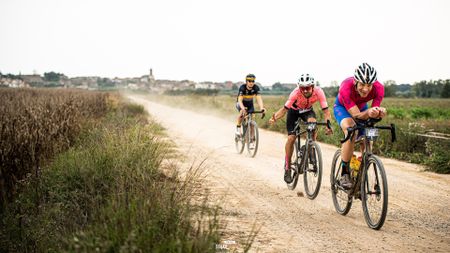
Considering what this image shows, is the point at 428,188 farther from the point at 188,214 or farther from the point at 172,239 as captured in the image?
the point at 172,239

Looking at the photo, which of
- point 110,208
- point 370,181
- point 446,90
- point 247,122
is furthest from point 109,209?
point 446,90

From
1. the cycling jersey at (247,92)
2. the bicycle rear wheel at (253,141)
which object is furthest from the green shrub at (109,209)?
the cycling jersey at (247,92)

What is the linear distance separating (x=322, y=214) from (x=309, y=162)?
1375 millimetres

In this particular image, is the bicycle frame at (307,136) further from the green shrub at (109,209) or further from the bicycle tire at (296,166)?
the green shrub at (109,209)

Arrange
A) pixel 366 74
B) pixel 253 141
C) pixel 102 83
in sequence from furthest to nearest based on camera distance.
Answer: pixel 102 83 → pixel 253 141 → pixel 366 74

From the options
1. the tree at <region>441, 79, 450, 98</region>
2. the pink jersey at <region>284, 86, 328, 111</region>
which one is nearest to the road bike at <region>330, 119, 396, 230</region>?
the pink jersey at <region>284, 86, 328, 111</region>

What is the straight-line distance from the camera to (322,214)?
652 cm

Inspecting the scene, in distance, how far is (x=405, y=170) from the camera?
407 inches

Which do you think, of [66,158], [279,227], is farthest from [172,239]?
[66,158]

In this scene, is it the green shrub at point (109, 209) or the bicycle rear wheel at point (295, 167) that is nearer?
the green shrub at point (109, 209)

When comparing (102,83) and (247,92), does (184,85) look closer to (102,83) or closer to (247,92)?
(102,83)

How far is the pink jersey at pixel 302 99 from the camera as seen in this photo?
7.76 meters

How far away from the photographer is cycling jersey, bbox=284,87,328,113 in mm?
7762

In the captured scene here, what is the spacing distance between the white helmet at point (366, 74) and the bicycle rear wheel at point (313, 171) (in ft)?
6.33
